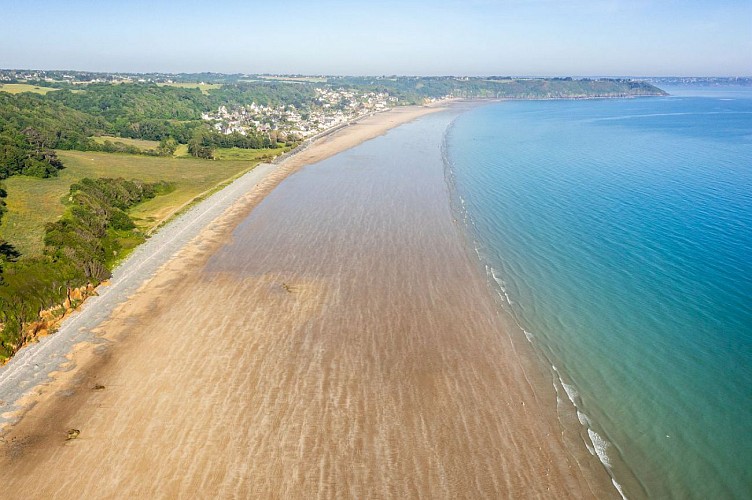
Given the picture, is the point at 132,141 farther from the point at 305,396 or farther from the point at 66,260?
the point at 305,396

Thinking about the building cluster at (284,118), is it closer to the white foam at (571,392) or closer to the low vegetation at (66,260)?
the low vegetation at (66,260)

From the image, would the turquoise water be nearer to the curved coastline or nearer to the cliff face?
the curved coastline

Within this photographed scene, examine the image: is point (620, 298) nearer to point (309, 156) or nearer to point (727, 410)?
point (727, 410)

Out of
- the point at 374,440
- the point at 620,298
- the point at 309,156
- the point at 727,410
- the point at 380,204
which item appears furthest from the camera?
the point at 309,156

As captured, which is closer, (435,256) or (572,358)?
(572,358)

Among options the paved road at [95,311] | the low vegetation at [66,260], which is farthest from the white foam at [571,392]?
the low vegetation at [66,260]

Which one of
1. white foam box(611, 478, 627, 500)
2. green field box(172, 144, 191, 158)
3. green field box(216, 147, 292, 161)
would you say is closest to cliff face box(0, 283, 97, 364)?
white foam box(611, 478, 627, 500)

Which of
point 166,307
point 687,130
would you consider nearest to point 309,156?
point 166,307
